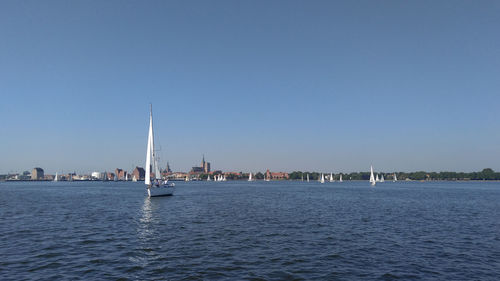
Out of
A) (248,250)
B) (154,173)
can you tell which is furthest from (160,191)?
(248,250)

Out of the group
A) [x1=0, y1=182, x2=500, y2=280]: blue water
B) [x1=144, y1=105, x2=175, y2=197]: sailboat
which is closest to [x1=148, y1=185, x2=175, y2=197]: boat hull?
[x1=144, y1=105, x2=175, y2=197]: sailboat

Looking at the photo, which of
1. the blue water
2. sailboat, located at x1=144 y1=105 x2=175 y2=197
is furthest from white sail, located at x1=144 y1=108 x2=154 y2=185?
the blue water

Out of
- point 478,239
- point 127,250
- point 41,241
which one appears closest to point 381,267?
point 478,239

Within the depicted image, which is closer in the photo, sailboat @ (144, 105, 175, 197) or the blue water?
the blue water

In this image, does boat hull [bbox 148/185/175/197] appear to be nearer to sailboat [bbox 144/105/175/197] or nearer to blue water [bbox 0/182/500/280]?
sailboat [bbox 144/105/175/197]

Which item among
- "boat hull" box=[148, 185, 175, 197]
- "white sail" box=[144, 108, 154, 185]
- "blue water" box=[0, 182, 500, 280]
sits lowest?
"blue water" box=[0, 182, 500, 280]

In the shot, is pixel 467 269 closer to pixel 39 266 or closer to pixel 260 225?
pixel 260 225

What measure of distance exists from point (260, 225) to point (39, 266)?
2009cm

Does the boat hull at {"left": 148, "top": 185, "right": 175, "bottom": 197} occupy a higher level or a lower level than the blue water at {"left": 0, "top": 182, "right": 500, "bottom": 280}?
higher

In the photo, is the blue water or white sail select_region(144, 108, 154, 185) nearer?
the blue water

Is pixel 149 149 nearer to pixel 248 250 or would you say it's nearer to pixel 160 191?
pixel 160 191

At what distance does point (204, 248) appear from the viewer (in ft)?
73.7

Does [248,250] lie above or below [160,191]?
below

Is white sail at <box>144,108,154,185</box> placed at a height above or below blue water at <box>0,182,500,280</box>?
above
